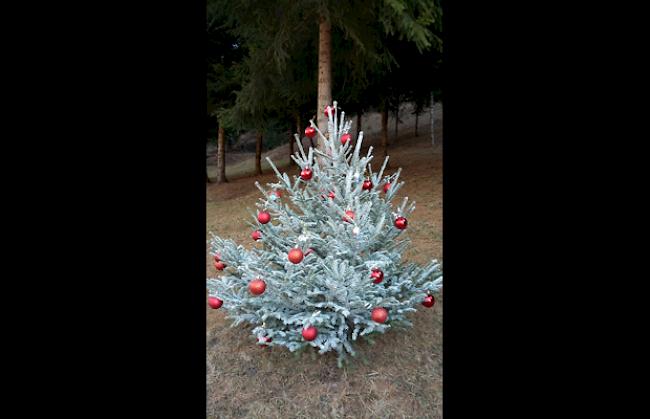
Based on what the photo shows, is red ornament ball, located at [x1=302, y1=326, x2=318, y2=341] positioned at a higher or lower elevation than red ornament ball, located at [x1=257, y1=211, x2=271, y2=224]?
lower

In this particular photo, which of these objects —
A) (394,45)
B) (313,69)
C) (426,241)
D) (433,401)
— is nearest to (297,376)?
(433,401)

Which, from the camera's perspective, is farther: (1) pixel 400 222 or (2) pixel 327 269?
(1) pixel 400 222

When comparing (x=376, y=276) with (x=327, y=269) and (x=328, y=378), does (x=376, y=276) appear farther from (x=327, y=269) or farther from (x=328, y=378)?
(x=328, y=378)

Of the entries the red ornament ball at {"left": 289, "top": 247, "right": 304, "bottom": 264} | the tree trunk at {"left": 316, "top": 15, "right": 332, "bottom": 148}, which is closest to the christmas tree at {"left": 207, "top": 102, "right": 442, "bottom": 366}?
the red ornament ball at {"left": 289, "top": 247, "right": 304, "bottom": 264}

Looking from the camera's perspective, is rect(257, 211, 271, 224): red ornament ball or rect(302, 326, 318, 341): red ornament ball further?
rect(257, 211, 271, 224): red ornament ball

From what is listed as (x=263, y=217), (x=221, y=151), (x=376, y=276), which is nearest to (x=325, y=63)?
(x=263, y=217)

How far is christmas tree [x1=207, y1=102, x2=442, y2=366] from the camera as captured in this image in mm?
2750

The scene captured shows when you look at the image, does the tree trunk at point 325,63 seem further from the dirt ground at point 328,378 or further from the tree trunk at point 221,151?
the tree trunk at point 221,151

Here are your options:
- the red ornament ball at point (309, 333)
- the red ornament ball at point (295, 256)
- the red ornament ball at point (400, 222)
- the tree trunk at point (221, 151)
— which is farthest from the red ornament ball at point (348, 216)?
the tree trunk at point (221, 151)

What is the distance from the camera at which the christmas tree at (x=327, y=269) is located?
275cm

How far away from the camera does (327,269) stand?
2.72 m

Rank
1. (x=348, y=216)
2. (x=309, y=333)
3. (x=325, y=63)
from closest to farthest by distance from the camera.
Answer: (x=309, y=333) → (x=348, y=216) → (x=325, y=63)

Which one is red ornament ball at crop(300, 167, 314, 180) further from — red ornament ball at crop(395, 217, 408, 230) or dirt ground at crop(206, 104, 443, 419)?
dirt ground at crop(206, 104, 443, 419)

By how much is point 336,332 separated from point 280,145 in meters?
35.4
